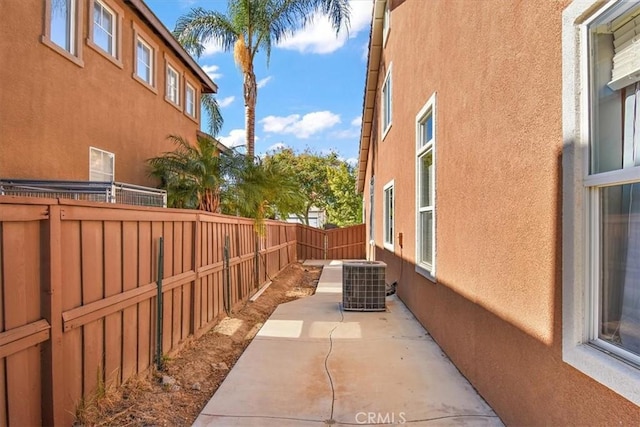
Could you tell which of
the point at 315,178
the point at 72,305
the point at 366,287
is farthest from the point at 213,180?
the point at 315,178

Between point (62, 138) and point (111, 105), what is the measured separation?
1771 millimetres

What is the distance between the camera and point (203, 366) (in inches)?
170

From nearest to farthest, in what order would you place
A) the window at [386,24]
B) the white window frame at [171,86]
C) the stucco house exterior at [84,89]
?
the stucco house exterior at [84,89] < the window at [386,24] < the white window frame at [171,86]

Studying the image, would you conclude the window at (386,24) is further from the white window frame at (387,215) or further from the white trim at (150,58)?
the white trim at (150,58)

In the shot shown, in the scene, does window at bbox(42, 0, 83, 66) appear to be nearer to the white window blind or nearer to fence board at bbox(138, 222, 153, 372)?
fence board at bbox(138, 222, 153, 372)

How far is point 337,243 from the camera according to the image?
19.6 meters

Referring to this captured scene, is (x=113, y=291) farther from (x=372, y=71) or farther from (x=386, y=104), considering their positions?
(x=372, y=71)

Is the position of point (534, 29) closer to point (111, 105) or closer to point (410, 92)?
point (410, 92)

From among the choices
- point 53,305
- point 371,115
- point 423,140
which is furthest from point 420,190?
point 371,115

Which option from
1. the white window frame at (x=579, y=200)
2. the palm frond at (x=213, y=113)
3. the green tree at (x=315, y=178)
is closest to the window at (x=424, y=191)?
the white window frame at (x=579, y=200)

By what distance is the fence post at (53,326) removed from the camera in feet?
8.10

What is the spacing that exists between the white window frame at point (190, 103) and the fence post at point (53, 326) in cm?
1035

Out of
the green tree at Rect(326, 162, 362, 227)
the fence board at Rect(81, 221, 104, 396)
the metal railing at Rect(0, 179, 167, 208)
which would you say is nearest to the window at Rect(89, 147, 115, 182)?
the metal railing at Rect(0, 179, 167, 208)

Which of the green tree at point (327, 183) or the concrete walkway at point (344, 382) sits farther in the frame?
the green tree at point (327, 183)
